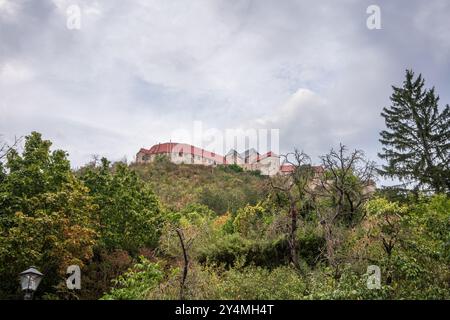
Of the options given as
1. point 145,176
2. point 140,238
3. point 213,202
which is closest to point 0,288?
point 140,238

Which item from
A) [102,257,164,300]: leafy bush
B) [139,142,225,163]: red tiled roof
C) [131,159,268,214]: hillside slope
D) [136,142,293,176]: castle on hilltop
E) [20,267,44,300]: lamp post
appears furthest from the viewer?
[139,142,225,163]: red tiled roof

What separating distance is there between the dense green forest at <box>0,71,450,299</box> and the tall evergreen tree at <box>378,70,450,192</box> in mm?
65

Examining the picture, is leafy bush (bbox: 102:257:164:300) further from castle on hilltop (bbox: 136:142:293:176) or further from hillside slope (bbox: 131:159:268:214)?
castle on hilltop (bbox: 136:142:293:176)

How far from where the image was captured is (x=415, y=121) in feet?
83.5

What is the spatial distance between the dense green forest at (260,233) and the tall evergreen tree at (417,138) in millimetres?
65

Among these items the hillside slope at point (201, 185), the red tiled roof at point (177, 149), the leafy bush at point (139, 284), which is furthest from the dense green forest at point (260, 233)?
the red tiled roof at point (177, 149)

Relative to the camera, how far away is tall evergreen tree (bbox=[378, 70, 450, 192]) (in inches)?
932

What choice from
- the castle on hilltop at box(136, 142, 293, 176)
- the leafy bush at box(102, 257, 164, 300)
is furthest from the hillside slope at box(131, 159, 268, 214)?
the leafy bush at box(102, 257, 164, 300)

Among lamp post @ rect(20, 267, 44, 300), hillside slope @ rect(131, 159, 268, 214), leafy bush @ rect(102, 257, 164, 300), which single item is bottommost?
leafy bush @ rect(102, 257, 164, 300)

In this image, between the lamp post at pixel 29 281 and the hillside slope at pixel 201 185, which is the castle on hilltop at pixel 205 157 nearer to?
the hillside slope at pixel 201 185

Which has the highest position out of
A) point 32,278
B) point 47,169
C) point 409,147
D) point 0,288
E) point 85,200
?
point 409,147

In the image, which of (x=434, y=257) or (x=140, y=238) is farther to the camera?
(x=140, y=238)
